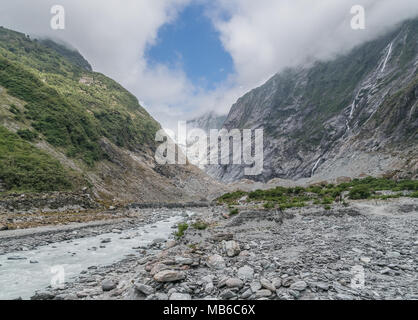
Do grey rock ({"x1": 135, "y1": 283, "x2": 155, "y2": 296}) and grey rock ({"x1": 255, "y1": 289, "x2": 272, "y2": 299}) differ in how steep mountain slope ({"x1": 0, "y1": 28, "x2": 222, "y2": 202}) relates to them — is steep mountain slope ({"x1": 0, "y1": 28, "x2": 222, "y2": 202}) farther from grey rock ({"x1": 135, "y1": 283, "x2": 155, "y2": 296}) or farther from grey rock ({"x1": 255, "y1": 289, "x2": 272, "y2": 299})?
grey rock ({"x1": 255, "y1": 289, "x2": 272, "y2": 299})

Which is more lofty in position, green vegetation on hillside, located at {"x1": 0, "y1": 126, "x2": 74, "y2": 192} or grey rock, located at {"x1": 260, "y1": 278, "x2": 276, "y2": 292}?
green vegetation on hillside, located at {"x1": 0, "y1": 126, "x2": 74, "y2": 192}

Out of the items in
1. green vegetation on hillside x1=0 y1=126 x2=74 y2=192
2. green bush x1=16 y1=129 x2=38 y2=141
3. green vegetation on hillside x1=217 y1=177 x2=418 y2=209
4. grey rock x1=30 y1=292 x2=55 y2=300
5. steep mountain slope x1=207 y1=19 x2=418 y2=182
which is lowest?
grey rock x1=30 y1=292 x2=55 y2=300

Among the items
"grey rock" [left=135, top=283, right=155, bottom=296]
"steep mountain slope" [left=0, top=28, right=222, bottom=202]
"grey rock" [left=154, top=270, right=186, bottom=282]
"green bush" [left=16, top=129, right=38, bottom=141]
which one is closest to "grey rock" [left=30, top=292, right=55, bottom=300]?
"grey rock" [left=135, top=283, right=155, bottom=296]

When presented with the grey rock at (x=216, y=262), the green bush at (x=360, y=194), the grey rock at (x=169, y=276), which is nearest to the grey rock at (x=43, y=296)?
the grey rock at (x=169, y=276)

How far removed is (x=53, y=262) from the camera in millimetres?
15867

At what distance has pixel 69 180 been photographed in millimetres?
50125

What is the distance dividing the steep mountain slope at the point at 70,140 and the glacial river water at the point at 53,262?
2551 centimetres

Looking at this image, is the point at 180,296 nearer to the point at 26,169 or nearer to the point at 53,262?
the point at 53,262

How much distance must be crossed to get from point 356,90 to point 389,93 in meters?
37.6

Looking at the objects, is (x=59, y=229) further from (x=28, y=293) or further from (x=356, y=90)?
(x=356, y=90)

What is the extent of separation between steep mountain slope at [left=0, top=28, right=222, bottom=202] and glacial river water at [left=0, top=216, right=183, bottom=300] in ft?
83.7

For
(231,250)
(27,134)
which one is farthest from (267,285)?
(27,134)

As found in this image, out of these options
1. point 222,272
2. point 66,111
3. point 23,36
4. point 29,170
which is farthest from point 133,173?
point 23,36

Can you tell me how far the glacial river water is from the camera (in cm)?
1160
